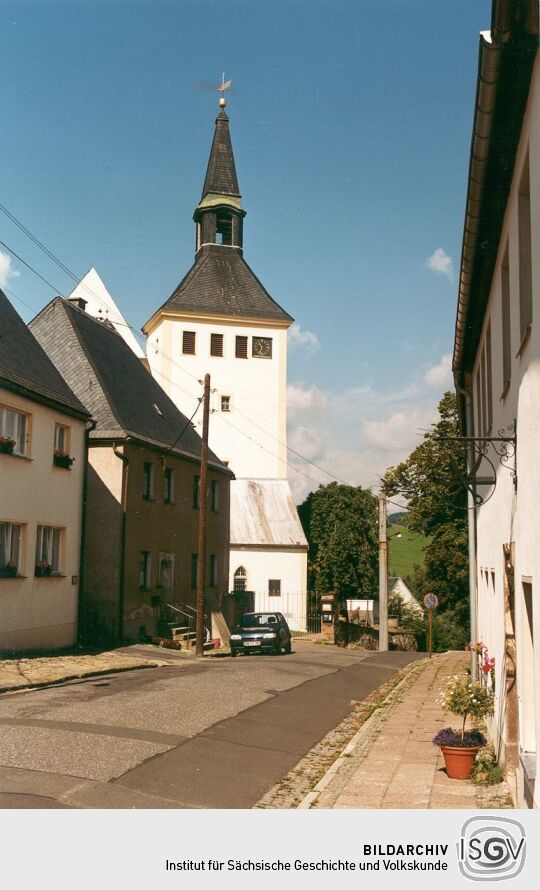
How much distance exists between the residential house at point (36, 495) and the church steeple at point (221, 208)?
37817 millimetres

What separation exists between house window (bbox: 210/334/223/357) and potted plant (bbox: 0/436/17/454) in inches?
1488

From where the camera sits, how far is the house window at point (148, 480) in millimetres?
30703

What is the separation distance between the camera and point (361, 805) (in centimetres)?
838

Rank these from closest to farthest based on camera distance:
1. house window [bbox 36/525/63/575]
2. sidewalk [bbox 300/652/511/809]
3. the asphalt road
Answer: sidewalk [bbox 300/652/511/809] → the asphalt road → house window [bbox 36/525/63/575]

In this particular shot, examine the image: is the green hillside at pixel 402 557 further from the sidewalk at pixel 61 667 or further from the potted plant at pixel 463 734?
the potted plant at pixel 463 734

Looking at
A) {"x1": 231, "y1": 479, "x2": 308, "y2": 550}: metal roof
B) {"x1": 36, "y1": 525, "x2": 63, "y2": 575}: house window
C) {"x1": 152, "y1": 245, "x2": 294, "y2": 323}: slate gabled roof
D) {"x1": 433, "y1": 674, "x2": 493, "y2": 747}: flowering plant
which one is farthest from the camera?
{"x1": 152, "y1": 245, "x2": 294, "y2": 323}: slate gabled roof

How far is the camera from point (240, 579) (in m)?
54.0

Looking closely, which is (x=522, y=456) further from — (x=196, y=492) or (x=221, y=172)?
(x=221, y=172)

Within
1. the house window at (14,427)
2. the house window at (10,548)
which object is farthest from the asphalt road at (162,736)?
the house window at (14,427)

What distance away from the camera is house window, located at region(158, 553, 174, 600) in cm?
3191

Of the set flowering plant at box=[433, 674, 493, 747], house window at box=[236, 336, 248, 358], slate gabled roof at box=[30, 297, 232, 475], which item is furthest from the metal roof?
flowering plant at box=[433, 674, 493, 747]

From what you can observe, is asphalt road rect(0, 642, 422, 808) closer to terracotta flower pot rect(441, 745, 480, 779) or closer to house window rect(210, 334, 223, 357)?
terracotta flower pot rect(441, 745, 480, 779)
